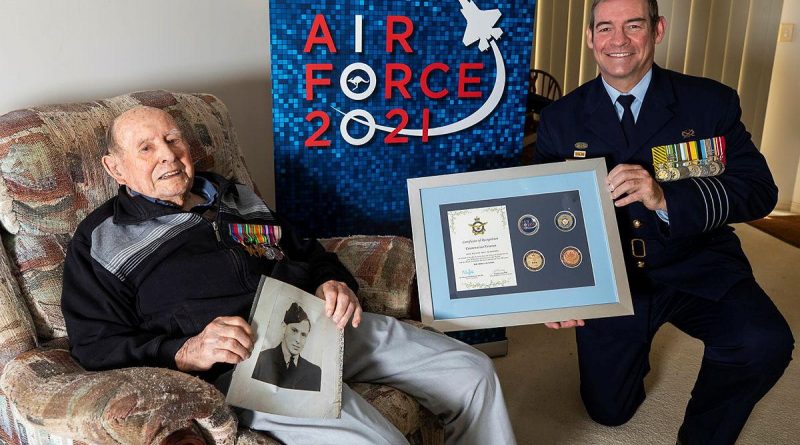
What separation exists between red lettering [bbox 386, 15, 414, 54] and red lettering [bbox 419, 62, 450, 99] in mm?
89

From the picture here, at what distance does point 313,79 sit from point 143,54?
66 cm

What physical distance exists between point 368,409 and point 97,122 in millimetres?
976

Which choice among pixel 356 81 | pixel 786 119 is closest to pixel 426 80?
pixel 356 81

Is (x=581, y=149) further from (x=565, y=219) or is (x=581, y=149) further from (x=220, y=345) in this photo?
(x=220, y=345)

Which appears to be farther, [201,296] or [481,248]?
[481,248]

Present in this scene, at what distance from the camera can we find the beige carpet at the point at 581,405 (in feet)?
6.95

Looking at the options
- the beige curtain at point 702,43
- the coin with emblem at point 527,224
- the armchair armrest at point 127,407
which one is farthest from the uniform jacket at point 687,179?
the beige curtain at point 702,43

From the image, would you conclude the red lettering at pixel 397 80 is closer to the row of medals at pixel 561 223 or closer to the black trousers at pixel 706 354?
the row of medals at pixel 561 223

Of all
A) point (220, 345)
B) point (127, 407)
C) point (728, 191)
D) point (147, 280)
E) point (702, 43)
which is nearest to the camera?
point (127, 407)

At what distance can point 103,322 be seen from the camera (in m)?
1.45

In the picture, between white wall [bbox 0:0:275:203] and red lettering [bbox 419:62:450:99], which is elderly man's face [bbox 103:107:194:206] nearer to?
white wall [bbox 0:0:275:203]

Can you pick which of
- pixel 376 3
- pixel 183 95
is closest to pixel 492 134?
pixel 376 3

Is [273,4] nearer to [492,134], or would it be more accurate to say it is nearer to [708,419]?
[492,134]

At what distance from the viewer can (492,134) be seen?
2301 mm
